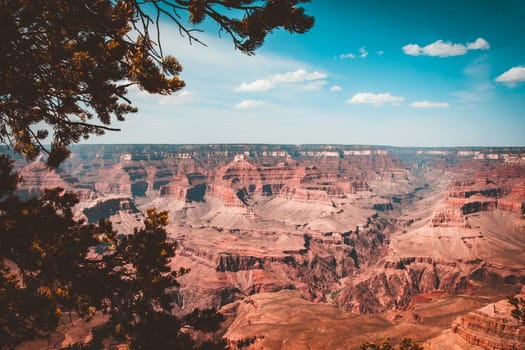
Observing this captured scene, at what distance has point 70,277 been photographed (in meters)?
7.58

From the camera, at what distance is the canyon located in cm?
4694

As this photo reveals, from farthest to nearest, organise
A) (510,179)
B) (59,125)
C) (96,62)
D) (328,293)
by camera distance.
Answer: (510,179) → (328,293) → (59,125) → (96,62)

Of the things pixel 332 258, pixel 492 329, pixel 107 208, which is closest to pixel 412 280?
pixel 332 258

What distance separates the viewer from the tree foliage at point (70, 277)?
21.8 ft

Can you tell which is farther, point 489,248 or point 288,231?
point 288,231

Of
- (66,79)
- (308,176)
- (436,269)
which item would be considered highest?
(66,79)

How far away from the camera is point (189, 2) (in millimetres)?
6602

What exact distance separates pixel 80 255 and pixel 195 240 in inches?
3960

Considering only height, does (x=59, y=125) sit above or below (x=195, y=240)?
above

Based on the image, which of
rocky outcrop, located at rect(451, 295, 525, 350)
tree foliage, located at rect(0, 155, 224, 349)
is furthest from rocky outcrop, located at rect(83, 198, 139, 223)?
tree foliage, located at rect(0, 155, 224, 349)

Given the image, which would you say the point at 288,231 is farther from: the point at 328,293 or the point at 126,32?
the point at 126,32

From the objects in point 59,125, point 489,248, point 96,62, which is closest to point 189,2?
point 96,62

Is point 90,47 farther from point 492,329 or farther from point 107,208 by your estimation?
point 107,208

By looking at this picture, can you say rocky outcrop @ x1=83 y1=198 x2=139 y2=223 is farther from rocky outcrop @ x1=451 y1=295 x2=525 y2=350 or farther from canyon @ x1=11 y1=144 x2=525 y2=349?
rocky outcrop @ x1=451 y1=295 x2=525 y2=350
